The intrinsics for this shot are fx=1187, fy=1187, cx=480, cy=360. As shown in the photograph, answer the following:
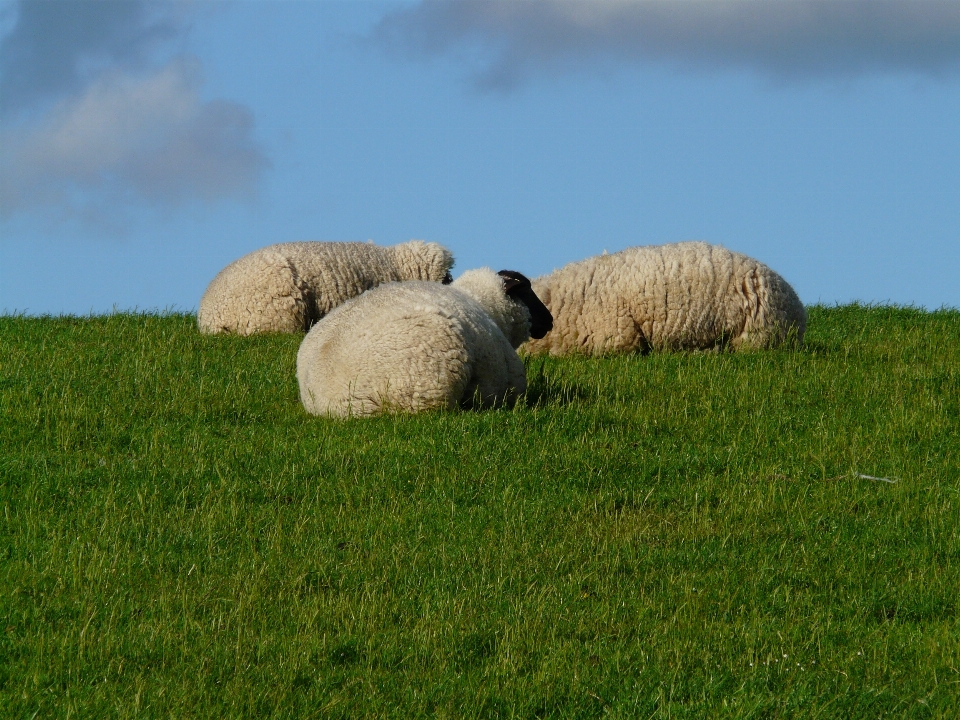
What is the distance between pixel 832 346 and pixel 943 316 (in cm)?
419

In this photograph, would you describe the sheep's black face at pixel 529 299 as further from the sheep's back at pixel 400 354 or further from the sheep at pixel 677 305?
the sheep's back at pixel 400 354

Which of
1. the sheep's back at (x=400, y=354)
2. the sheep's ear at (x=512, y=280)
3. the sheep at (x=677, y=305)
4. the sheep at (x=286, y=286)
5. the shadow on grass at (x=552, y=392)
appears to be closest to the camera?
the sheep's back at (x=400, y=354)

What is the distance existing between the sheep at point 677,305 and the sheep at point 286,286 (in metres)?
3.73

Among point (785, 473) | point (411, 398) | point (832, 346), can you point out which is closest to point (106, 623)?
point (411, 398)

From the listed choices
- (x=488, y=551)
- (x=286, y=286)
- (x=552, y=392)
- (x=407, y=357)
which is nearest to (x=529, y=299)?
(x=552, y=392)

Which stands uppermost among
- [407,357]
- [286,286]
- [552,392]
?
[286,286]

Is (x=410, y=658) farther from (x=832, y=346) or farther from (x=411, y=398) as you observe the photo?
(x=832, y=346)

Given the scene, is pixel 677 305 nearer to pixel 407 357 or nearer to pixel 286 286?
pixel 407 357

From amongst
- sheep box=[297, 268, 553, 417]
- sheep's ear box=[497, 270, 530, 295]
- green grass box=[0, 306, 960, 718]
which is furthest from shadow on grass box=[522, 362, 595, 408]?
sheep's ear box=[497, 270, 530, 295]

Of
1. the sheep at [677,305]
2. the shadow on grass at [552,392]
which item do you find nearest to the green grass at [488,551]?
the shadow on grass at [552,392]

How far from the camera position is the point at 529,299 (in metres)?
13.9

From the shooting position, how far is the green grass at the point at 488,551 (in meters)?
6.20

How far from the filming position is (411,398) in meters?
10.6

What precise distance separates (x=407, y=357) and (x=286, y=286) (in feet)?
22.8
